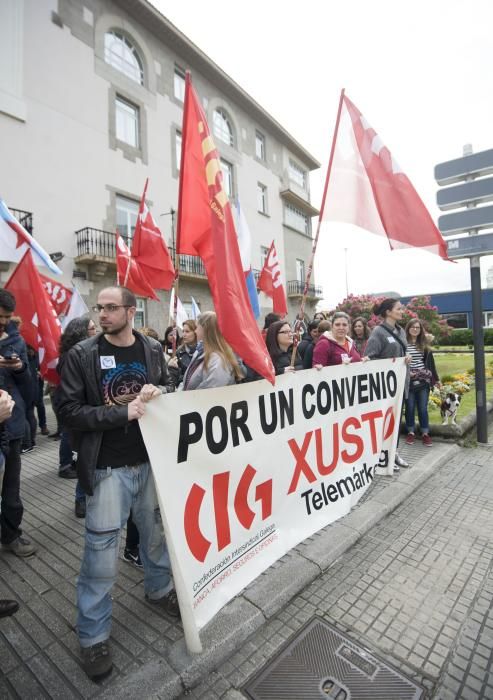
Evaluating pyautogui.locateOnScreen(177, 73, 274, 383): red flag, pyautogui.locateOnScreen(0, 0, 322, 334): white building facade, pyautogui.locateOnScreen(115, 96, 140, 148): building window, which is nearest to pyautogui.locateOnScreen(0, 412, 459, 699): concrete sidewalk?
pyautogui.locateOnScreen(177, 73, 274, 383): red flag

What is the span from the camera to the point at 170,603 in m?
2.40

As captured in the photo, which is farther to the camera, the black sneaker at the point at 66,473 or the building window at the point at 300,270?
the building window at the point at 300,270

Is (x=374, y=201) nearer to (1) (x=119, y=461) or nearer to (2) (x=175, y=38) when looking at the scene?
(1) (x=119, y=461)

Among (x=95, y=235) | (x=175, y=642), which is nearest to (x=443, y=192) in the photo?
(x=175, y=642)

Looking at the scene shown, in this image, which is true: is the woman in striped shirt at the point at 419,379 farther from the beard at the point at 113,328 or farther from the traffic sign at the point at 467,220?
the beard at the point at 113,328

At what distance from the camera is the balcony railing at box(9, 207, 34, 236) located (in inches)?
438

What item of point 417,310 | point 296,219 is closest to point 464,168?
point 417,310

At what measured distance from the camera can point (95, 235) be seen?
13.2 m

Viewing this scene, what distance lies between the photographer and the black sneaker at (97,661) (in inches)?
75.5

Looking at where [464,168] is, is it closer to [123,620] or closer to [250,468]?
[250,468]

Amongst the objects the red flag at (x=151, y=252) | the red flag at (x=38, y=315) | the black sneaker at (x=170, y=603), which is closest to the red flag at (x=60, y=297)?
the red flag at (x=151, y=252)

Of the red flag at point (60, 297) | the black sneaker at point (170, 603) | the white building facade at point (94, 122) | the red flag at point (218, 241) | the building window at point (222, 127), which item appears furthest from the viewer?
the building window at point (222, 127)

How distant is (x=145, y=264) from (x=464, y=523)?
5484 millimetres

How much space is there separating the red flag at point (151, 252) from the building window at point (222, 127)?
15.9 meters
